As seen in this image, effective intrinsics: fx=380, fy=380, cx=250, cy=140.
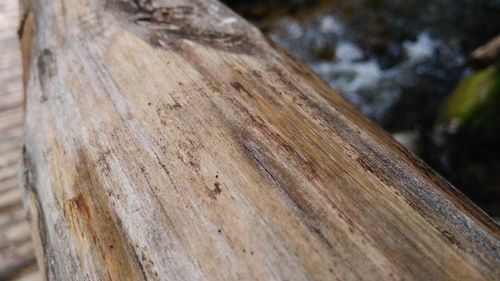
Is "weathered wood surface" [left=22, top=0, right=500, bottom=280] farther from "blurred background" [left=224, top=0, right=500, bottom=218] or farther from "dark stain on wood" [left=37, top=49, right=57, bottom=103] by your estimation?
"blurred background" [left=224, top=0, right=500, bottom=218]

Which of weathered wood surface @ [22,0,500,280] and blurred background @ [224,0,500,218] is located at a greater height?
weathered wood surface @ [22,0,500,280]

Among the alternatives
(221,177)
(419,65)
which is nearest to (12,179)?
(221,177)

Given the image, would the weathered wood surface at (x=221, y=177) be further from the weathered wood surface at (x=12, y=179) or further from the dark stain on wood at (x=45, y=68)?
the weathered wood surface at (x=12, y=179)

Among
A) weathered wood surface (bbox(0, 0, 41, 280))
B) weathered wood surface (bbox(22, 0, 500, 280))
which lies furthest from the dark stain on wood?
weathered wood surface (bbox(0, 0, 41, 280))

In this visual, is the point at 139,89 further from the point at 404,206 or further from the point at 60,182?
the point at 404,206

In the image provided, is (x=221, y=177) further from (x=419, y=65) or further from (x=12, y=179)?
(x=419, y=65)
